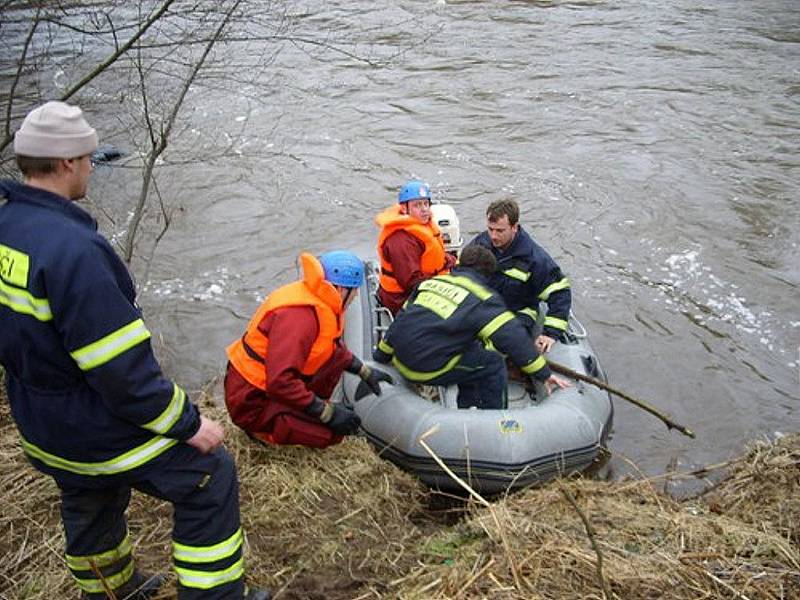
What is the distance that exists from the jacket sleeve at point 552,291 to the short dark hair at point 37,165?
4.17 m

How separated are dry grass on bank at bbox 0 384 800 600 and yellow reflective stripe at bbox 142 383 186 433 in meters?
1.13

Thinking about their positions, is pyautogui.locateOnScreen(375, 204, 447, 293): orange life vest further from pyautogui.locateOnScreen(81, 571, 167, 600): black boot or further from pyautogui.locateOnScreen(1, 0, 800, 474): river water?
pyautogui.locateOnScreen(81, 571, 167, 600): black boot

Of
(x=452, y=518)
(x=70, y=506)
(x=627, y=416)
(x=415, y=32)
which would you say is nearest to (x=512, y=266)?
(x=627, y=416)

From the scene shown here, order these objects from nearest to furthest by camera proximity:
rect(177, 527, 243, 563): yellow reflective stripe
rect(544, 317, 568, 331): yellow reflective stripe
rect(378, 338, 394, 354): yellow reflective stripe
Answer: rect(177, 527, 243, 563): yellow reflective stripe
rect(378, 338, 394, 354): yellow reflective stripe
rect(544, 317, 568, 331): yellow reflective stripe

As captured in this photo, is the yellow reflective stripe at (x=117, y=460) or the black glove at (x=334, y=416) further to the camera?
the black glove at (x=334, y=416)

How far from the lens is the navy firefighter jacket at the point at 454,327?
497 cm

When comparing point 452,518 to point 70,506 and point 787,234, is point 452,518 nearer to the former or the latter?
point 70,506

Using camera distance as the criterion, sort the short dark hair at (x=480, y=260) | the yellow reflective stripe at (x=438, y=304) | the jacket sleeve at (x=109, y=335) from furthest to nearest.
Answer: the short dark hair at (x=480, y=260)
the yellow reflective stripe at (x=438, y=304)
the jacket sleeve at (x=109, y=335)

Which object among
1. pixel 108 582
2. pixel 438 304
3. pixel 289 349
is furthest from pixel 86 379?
pixel 438 304

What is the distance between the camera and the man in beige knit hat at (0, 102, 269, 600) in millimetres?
2324

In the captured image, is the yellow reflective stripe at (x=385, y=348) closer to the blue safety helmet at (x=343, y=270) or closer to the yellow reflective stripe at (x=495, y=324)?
the yellow reflective stripe at (x=495, y=324)

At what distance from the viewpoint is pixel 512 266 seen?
6.05 meters

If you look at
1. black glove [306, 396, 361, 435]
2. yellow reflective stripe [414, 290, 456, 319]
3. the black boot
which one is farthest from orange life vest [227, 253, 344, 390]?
the black boot

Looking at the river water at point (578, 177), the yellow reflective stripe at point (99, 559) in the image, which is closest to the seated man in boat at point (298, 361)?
the yellow reflective stripe at point (99, 559)
